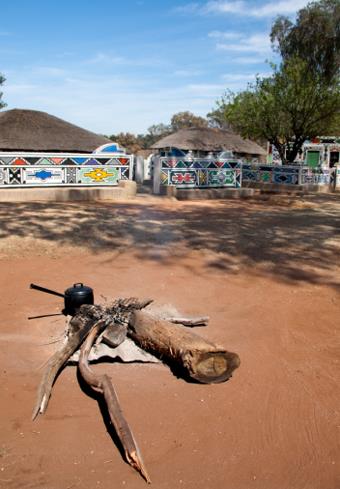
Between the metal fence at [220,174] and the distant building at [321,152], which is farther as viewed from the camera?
the distant building at [321,152]

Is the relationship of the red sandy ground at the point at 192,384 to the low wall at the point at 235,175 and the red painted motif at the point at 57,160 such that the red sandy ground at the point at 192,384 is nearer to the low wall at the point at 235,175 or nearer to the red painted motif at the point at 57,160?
the red painted motif at the point at 57,160

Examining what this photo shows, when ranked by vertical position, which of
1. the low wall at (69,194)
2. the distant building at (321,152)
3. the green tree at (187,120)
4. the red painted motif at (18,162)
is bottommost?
the low wall at (69,194)

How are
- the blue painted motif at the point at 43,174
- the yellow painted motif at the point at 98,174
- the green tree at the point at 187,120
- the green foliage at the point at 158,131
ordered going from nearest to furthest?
the blue painted motif at the point at 43,174
the yellow painted motif at the point at 98,174
the green foliage at the point at 158,131
the green tree at the point at 187,120

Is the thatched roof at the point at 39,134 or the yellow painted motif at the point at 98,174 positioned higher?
the thatched roof at the point at 39,134

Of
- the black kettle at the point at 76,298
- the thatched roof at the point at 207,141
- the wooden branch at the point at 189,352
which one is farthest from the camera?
the thatched roof at the point at 207,141

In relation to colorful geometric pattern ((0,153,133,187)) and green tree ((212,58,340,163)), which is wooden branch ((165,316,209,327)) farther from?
green tree ((212,58,340,163))

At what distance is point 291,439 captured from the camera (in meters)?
3.03

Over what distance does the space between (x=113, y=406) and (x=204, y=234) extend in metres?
5.97

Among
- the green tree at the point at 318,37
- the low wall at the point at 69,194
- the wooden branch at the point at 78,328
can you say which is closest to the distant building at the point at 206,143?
the green tree at the point at 318,37

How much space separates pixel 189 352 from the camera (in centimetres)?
359

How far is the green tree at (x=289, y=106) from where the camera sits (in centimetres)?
2052

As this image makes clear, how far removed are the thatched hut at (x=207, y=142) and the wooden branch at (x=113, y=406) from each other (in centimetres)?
2571

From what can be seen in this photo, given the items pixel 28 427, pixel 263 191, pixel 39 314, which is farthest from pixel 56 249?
pixel 263 191

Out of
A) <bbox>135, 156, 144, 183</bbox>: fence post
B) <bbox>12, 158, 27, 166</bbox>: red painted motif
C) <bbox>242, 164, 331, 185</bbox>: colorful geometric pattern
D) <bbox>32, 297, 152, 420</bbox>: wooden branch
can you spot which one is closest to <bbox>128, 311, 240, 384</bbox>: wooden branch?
<bbox>32, 297, 152, 420</bbox>: wooden branch
